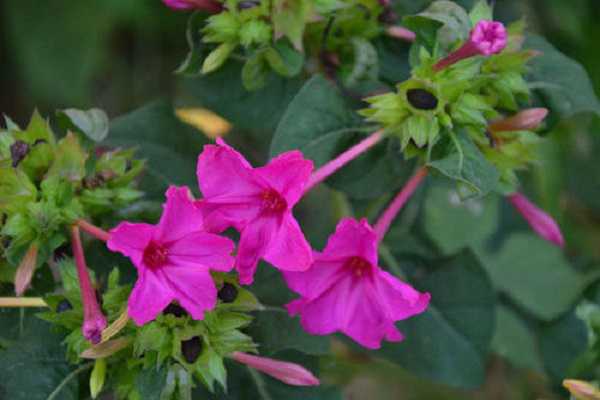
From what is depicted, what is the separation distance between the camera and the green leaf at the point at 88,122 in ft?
4.05

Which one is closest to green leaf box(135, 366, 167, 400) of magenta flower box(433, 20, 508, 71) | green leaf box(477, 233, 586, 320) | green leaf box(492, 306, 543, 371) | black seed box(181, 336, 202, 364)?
black seed box(181, 336, 202, 364)

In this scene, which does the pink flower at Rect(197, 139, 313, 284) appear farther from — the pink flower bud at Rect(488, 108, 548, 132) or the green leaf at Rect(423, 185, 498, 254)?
the green leaf at Rect(423, 185, 498, 254)

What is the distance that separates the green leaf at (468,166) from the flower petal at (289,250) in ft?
0.62

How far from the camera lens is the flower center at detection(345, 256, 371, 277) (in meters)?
1.20

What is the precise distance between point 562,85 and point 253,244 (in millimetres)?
554

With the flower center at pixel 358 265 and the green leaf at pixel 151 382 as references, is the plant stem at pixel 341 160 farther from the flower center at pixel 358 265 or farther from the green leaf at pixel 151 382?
the green leaf at pixel 151 382

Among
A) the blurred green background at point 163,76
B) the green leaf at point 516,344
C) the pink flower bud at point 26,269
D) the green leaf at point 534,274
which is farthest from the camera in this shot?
the blurred green background at point 163,76

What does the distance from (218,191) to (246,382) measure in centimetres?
37

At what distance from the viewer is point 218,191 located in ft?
3.65

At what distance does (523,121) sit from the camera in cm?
128

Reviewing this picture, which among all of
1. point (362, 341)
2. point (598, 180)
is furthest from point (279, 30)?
point (598, 180)

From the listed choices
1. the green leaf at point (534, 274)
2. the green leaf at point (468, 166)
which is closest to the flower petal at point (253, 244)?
the green leaf at point (468, 166)

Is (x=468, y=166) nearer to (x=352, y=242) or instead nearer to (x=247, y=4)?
(x=352, y=242)

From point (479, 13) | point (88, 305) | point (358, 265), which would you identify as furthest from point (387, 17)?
point (88, 305)
